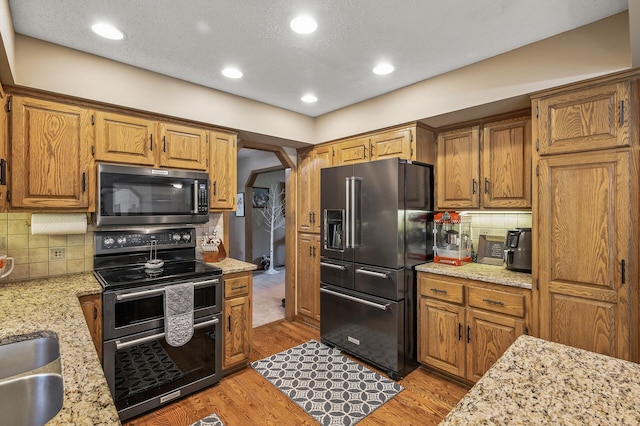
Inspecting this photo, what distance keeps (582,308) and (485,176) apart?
120 centimetres

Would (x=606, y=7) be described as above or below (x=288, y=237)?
above

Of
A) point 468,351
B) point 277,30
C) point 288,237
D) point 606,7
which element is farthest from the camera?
point 288,237

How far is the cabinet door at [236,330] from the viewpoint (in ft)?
8.72

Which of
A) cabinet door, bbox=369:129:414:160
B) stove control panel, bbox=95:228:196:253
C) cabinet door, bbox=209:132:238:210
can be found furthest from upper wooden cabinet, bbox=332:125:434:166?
stove control panel, bbox=95:228:196:253

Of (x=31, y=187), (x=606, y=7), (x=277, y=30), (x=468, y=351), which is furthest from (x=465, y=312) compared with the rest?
(x=31, y=187)

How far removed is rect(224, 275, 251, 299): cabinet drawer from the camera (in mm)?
2662

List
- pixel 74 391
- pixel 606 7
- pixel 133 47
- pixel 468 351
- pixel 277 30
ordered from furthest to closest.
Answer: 1. pixel 468 351
2. pixel 133 47
3. pixel 277 30
4. pixel 606 7
5. pixel 74 391

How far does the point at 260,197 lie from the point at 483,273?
17.8 ft

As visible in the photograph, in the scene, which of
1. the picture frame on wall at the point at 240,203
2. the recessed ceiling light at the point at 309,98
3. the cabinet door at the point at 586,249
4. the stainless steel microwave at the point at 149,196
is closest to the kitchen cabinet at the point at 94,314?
the stainless steel microwave at the point at 149,196

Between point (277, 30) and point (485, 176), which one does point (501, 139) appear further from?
point (277, 30)

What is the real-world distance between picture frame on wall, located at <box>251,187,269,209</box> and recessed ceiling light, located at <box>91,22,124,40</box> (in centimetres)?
→ 500

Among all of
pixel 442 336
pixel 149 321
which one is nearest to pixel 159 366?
pixel 149 321

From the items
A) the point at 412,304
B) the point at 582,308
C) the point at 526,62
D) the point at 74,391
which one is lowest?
the point at 412,304

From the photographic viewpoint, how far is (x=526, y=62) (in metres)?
2.17
